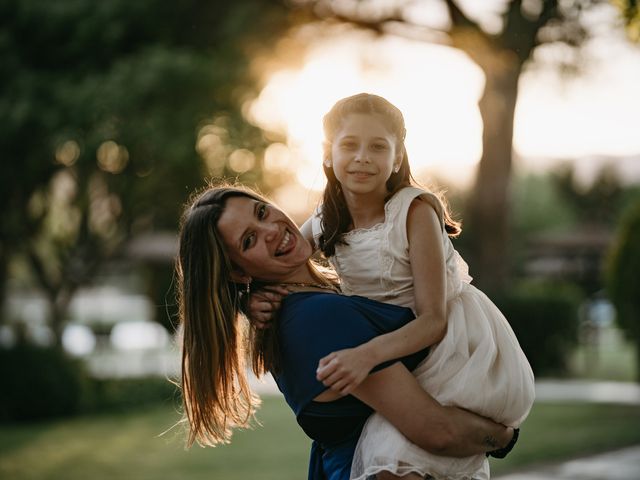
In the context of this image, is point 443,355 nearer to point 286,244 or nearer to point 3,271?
point 286,244

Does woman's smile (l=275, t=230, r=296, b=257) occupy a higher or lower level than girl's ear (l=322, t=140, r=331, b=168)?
lower

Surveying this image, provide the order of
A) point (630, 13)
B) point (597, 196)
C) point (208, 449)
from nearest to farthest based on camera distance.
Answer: point (630, 13), point (208, 449), point (597, 196)

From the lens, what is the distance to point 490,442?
250 centimetres

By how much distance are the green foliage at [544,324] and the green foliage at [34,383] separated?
24.6 feet

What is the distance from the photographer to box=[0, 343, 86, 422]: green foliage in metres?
13.1

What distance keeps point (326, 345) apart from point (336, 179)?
574 millimetres

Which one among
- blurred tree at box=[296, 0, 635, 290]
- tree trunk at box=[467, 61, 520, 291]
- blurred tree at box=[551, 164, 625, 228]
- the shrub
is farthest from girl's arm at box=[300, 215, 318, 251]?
blurred tree at box=[551, 164, 625, 228]

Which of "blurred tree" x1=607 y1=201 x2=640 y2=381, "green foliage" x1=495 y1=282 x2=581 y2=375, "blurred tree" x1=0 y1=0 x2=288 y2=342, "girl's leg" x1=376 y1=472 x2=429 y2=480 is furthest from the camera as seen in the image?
"green foliage" x1=495 y1=282 x2=581 y2=375

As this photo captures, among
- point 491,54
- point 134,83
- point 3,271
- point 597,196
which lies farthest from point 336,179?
point 597,196

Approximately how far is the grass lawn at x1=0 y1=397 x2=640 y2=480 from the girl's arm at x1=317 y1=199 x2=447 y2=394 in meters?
6.34

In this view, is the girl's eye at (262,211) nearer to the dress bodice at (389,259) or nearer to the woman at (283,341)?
the woman at (283,341)

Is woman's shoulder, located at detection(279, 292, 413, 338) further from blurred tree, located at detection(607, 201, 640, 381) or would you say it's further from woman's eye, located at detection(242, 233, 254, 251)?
blurred tree, located at detection(607, 201, 640, 381)

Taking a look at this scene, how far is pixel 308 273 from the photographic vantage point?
270 cm

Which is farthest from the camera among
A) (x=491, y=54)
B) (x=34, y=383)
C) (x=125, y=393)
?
(x=125, y=393)
